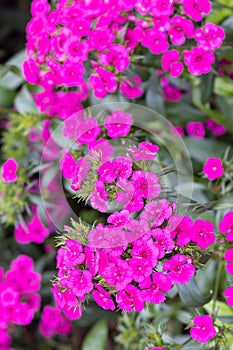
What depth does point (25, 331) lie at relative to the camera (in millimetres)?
2070

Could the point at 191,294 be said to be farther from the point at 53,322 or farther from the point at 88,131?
the point at 53,322

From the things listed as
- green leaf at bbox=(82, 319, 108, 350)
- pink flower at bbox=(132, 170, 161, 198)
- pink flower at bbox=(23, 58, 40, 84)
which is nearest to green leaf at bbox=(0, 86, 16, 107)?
pink flower at bbox=(23, 58, 40, 84)

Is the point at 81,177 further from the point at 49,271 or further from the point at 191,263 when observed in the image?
the point at 49,271

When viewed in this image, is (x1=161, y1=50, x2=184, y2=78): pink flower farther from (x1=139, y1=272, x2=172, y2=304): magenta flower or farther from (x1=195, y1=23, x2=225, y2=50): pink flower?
(x1=139, y1=272, x2=172, y2=304): magenta flower

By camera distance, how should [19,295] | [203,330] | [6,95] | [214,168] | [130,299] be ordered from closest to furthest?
[130,299] < [203,330] < [214,168] < [19,295] < [6,95]

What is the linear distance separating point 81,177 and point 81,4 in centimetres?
48

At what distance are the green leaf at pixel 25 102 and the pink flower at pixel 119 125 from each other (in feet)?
1.93

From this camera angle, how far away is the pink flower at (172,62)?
1282 mm

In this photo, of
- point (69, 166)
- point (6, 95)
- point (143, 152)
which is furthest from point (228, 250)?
point (6, 95)

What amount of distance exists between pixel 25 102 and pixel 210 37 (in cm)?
69

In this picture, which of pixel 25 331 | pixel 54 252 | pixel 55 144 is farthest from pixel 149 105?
pixel 25 331

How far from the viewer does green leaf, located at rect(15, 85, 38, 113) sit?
170cm

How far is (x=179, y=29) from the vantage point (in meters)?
1.26

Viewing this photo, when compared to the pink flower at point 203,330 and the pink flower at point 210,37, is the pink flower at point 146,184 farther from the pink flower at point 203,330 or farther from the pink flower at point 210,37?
the pink flower at point 210,37
